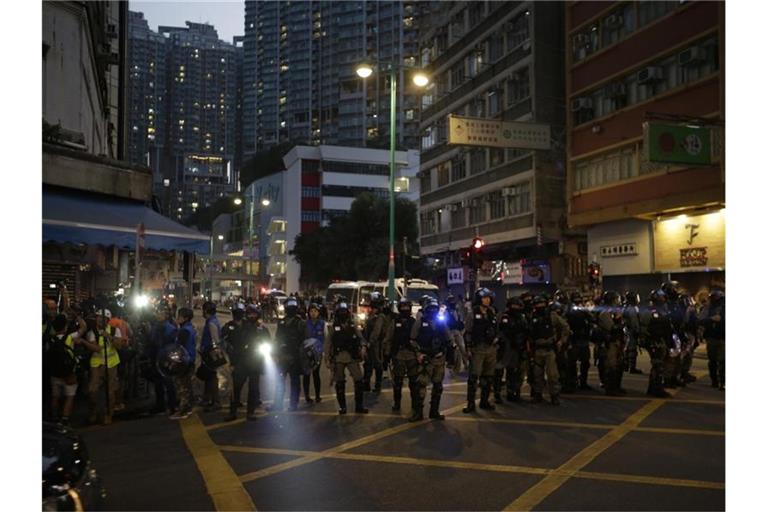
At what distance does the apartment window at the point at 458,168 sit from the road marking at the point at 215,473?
32.7 meters

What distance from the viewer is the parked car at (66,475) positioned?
13.0 feet

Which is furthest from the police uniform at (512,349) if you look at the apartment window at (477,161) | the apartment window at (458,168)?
the apartment window at (458,168)

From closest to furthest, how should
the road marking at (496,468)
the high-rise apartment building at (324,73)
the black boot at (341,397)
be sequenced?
the road marking at (496,468) → the black boot at (341,397) → the high-rise apartment building at (324,73)

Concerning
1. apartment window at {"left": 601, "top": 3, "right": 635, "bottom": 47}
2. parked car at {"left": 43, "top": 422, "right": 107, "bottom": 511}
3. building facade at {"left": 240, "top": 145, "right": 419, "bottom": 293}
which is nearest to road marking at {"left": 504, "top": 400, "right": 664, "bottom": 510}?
parked car at {"left": 43, "top": 422, "right": 107, "bottom": 511}

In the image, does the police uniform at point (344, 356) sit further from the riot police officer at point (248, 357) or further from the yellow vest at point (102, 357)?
the yellow vest at point (102, 357)

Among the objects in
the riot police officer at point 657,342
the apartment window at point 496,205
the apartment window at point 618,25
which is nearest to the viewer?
the riot police officer at point 657,342

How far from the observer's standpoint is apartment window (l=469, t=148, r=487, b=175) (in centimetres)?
3850

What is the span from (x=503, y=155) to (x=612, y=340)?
24.9 meters

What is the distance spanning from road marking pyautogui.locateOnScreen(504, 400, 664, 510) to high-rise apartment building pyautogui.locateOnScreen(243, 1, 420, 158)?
89.8m

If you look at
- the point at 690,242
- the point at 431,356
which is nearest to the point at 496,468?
the point at 431,356

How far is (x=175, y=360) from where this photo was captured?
10.5 metres

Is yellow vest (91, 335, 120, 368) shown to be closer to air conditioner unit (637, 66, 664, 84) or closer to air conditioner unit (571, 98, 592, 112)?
air conditioner unit (637, 66, 664, 84)

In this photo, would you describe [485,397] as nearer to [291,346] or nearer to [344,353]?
[344,353]

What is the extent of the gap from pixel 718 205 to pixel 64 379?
2102cm
